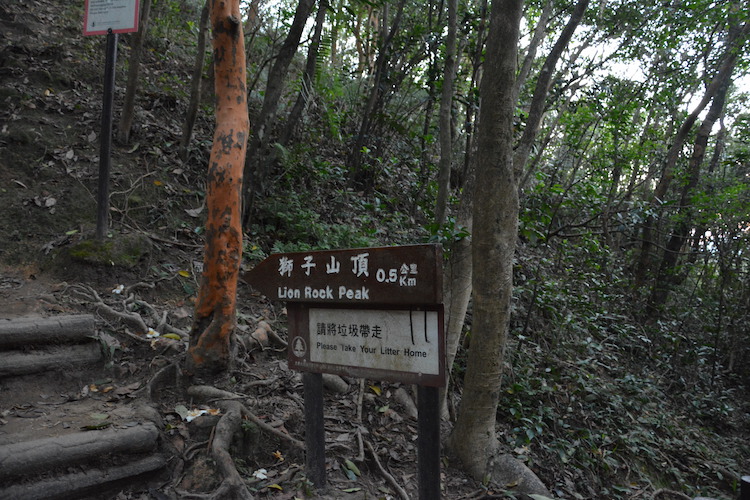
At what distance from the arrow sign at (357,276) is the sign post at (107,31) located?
8.55 ft

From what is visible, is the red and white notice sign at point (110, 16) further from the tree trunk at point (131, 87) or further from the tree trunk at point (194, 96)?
the tree trunk at point (194, 96)

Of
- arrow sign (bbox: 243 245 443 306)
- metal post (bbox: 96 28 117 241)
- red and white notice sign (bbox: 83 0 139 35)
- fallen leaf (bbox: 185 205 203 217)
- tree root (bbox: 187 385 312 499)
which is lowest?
tree root (bbox: 187 385 312 499)

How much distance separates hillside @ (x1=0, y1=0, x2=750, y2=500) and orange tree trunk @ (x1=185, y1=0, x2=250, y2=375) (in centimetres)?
→ 33

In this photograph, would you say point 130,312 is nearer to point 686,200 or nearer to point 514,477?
point 514,477

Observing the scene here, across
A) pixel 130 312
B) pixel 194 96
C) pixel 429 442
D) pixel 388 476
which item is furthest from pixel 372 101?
pixel 429 442

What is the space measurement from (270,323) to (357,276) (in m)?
3.11

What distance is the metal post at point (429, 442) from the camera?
2.90m

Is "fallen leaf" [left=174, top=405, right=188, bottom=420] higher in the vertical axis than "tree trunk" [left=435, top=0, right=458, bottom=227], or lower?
A: lower

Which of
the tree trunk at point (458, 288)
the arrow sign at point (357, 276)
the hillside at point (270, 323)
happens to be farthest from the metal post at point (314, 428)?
the tree trunk at point (458, 288)

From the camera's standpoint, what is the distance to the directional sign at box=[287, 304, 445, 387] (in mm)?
2738

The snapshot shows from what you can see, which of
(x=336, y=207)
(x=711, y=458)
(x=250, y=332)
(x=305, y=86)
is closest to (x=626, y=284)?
(x=711, y=458)

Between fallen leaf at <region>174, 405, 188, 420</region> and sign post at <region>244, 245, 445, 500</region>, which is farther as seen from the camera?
fallen leaf at <region>174, 405, 188, 420</region>

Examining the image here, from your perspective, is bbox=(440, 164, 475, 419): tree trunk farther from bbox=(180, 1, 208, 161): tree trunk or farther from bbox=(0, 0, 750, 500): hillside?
bbox=(180, 1, 208, 161): tree trunk

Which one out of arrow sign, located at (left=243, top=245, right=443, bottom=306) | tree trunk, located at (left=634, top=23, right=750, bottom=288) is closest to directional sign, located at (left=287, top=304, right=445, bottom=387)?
arrow sign, located at (left=243, top=245, right=443, bottom=306)
